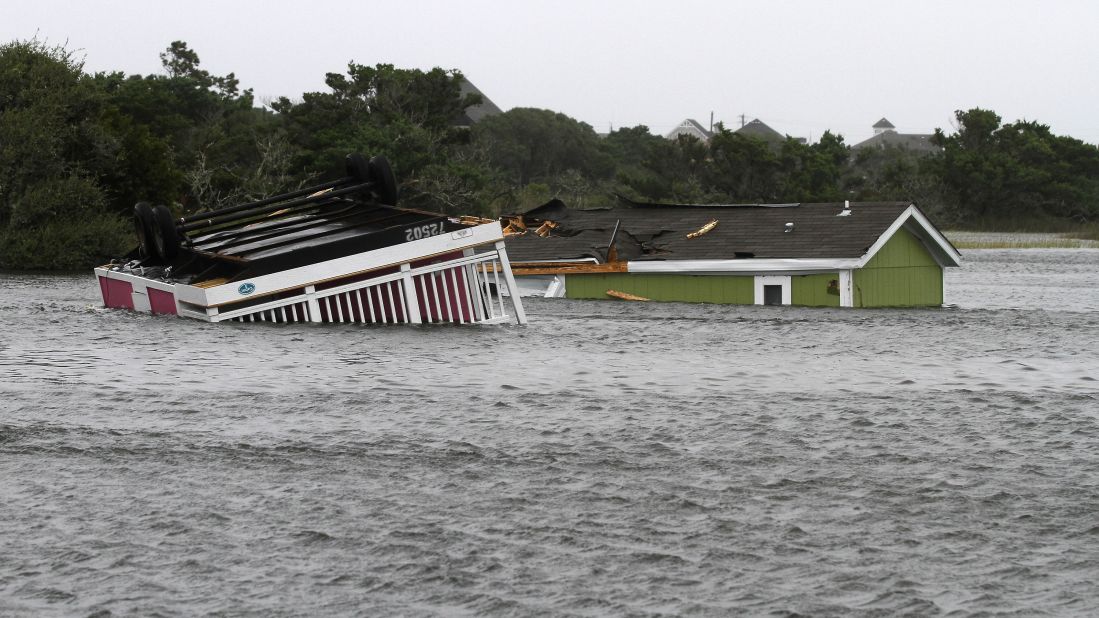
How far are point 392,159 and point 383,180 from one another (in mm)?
44022

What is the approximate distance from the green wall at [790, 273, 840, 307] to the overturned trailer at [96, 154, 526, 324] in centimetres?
1069

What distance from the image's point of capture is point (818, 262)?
33.9m

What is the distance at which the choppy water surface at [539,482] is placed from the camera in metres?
6.98

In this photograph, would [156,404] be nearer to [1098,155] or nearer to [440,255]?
[440,255]

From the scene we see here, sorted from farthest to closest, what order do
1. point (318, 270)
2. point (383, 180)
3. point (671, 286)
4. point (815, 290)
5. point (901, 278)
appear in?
point (671, 286) → point (901, 278) → point (815, 290) → point (383, 180) → point (318, 270)

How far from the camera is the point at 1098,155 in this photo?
108750 mm

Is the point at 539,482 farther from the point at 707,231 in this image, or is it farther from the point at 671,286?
the point at 707,231

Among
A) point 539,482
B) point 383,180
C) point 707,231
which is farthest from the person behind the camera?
point 707,231

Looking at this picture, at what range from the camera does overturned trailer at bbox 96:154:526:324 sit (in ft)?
74.9

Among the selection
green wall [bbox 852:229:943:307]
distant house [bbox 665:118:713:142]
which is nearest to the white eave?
green wall [bbox 852:229:943:307]

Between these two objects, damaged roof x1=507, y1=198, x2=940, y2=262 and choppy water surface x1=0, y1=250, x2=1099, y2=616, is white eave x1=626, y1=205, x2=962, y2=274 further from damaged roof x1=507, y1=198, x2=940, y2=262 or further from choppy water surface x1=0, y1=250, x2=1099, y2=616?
choppy water surface x1=0, y1=250, x2=1099, y2=616

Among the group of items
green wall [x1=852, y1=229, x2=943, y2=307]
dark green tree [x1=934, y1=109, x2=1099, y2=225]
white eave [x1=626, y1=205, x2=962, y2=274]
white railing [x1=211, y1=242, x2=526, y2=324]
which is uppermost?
white railing [x1=211, y1=242, x2=526, y2=324]

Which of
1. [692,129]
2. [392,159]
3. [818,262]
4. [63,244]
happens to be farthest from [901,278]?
[692,129]

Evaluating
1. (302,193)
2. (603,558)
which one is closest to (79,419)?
(603,558)
